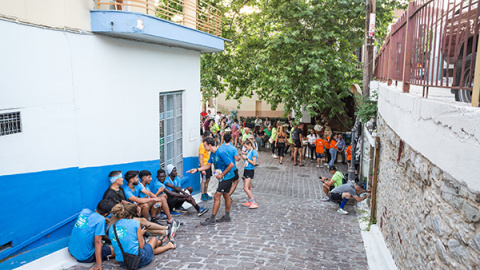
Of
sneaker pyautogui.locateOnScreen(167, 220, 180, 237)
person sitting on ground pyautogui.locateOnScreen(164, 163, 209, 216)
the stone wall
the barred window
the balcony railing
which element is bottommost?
sneaker pyautogui.locateOnScreen(167, 220, 180, 237)

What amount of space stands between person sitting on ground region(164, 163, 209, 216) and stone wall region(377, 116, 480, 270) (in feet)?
14.0

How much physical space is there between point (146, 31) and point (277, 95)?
399 inches

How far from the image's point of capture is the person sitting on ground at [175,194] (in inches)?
338

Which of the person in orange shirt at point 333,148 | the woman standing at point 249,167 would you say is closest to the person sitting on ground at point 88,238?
the woman standing at point 249,167

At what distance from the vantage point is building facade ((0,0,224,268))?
525 centimetres

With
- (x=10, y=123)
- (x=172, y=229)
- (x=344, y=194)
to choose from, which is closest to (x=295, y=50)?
(x=344, y=194)

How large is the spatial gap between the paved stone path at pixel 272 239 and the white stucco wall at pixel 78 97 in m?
1.81

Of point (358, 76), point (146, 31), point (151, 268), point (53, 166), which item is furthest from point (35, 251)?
point (358, 76)

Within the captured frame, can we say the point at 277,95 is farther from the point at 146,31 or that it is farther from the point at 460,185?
the point at 460,185

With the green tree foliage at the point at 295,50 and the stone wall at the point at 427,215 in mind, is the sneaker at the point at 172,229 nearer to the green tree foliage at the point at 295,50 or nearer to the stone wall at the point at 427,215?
the stone wall at the point at 427,215

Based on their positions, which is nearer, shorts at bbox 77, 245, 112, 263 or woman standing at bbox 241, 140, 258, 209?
shorts at bbox 77, 245, 112, 263

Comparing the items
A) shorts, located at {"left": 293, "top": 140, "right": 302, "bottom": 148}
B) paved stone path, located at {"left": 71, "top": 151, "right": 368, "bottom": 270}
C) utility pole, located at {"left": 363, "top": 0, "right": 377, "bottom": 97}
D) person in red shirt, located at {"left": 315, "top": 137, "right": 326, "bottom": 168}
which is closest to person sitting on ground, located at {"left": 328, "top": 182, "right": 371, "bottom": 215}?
paved stone path, located at {"left": 71, "top": 151, "right": 368, "bottom": 270}

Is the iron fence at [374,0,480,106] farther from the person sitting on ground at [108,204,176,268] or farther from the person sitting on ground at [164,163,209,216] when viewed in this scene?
the person sitting on ground at [164,163,209,216]

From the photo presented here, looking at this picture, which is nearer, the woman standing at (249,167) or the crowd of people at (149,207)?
the crowd of people at (149,207)
